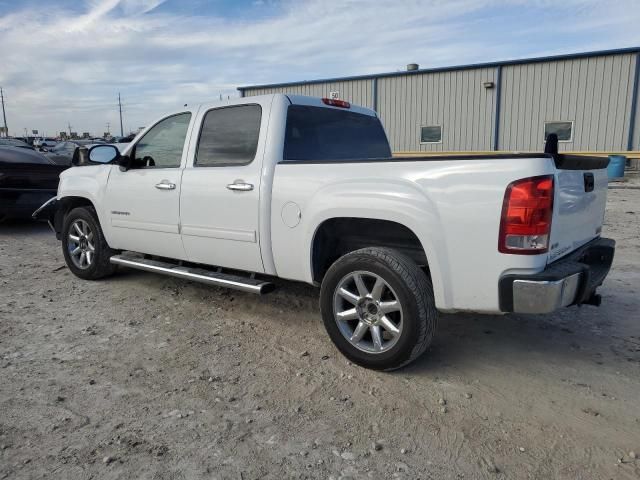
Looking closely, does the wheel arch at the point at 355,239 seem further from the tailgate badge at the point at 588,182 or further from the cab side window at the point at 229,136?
the tailgate badge at the point at 588,182

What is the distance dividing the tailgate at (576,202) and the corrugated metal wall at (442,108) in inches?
685

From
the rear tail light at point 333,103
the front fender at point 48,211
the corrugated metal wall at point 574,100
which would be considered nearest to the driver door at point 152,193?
the rear tail light at point 333,103

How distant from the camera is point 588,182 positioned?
336 centimetres

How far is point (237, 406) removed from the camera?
3.06 meters

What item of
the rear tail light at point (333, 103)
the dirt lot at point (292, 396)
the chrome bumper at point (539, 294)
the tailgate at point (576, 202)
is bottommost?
the dirt lot at point (292, 396)

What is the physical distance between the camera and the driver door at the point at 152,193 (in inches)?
183

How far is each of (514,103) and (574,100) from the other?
6.59ft

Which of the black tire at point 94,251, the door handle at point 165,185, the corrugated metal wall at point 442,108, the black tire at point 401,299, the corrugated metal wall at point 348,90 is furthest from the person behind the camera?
the corrugated metal wall at point 348,90

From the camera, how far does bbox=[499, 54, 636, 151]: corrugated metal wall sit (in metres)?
18.0

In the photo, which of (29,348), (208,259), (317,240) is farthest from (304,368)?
(29,348)

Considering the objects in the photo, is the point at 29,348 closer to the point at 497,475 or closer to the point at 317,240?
the point at 317,240

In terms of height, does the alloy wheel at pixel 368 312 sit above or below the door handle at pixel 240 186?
below

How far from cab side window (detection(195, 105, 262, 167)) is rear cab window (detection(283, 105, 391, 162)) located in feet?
0.95

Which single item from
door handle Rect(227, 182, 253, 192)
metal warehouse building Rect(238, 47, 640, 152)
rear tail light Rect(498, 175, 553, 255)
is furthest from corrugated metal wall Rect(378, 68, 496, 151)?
rear tail light Rect(498, 175, 553, 255)
